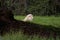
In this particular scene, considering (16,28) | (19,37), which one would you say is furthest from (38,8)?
(19,37)

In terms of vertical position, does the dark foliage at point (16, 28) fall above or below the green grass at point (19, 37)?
below

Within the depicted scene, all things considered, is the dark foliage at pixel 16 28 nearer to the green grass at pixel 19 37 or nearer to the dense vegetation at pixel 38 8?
the green grass at pixel 19 37

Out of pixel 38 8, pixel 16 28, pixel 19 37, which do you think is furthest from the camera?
pixel 38 8

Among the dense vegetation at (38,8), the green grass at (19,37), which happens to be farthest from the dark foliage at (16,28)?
the dense vegetation at (38,8)

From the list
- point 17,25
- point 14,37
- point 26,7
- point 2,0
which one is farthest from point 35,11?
point 14,37

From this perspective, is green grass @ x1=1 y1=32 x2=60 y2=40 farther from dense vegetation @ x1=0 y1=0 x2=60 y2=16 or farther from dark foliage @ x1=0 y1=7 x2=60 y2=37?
dense vegetation @ x1=0 y1=0 x2=60 y2=16

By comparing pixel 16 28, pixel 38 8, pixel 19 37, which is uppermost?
pixel 19 37

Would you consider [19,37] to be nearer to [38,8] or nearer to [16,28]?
[16,28]

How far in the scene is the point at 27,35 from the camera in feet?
30.7

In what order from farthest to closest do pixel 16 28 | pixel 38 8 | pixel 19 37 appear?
pixel 38 8 < pixel 16 28 < pixel 19 37

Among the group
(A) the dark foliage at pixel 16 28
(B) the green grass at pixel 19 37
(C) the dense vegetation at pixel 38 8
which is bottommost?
(C) the dense vegetation at pixel 38 8

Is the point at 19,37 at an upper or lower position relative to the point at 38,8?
upper

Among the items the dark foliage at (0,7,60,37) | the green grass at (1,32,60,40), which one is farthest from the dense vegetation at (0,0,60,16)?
the green grass at (1,32,60,40)

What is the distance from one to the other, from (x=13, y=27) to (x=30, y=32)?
29.9 inches
